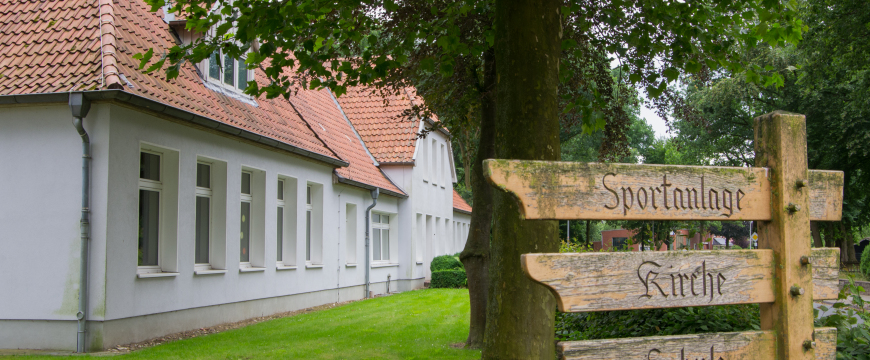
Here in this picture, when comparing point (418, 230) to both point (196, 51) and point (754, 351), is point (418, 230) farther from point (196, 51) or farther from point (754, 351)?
point (754, 351)

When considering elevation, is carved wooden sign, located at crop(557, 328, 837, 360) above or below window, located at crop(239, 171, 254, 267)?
below

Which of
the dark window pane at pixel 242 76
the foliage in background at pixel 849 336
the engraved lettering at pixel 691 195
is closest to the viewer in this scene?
the engraved lettering at pixel 691 195

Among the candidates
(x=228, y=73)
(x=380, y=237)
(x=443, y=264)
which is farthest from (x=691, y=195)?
(x=443, y=264)

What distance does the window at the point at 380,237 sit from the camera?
22.6m

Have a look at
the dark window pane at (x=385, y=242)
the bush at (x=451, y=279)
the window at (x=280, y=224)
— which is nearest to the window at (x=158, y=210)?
the window at (x=280, y=224)

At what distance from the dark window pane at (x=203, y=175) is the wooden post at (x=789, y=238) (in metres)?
11.0

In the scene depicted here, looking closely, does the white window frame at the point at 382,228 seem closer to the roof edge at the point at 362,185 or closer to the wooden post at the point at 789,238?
the roof edge at the point at 362,185

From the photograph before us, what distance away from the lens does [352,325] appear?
12852mm

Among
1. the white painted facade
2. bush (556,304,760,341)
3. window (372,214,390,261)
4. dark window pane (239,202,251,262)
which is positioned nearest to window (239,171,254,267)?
dark window pane (239,202,251,262)

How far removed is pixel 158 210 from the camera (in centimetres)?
1151

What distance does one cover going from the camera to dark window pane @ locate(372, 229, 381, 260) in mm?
22469

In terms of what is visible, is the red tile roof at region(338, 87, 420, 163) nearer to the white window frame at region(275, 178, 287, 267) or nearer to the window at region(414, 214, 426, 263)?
the window at region(414, 214, 426, 263)

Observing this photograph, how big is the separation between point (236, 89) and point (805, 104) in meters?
25.2

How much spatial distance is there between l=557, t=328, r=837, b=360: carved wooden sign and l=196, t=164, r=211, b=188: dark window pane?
10.9 m
